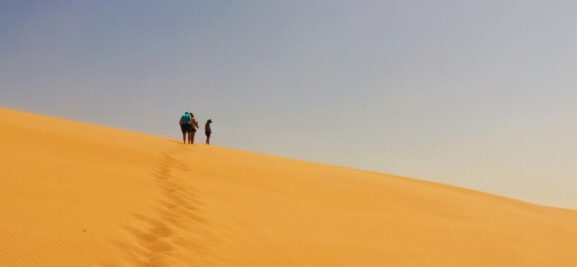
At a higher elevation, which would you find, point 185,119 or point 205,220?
point 185,119

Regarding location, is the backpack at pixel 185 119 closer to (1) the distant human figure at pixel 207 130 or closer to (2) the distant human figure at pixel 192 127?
(2) the distant human figure at pixel 192 127

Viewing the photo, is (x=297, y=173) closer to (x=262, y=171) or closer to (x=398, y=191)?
(x=262, y=171)

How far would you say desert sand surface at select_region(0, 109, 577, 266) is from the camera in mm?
3871

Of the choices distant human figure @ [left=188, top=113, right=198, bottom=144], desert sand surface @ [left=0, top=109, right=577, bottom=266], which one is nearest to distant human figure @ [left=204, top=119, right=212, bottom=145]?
distant human figure @ [left=188, top=113, right=198, bottom=144]

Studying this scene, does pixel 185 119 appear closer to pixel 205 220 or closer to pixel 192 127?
pixel 192 127

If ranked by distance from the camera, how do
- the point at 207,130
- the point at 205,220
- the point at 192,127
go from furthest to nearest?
the point at 207,130
the point at 192,127
the point at 205,220

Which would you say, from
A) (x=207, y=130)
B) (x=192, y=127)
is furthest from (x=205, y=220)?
(x=207, y=130)

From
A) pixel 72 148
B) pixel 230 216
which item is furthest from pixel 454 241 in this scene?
pixel 72 148

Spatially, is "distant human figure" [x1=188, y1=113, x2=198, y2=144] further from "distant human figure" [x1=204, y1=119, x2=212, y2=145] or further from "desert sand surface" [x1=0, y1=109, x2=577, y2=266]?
"desert sand surface" [x1=0, y1=109, x2=577, y2=266]

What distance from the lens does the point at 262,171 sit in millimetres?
10367

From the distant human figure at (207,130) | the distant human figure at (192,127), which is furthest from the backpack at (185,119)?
the distant human figure at (207,130)

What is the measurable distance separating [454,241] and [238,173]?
4414mm

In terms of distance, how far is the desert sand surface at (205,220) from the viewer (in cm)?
387

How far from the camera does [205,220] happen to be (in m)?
5.18
